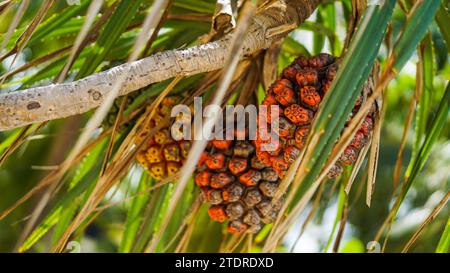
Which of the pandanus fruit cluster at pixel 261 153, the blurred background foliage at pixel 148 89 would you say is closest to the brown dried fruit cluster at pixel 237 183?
the pandanus fruit cluster at pixel 261 153

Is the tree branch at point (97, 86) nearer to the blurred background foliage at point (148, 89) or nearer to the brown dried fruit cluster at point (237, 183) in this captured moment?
the blurred background foliage at point (148, 89)

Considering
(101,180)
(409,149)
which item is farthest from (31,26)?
(409,149)

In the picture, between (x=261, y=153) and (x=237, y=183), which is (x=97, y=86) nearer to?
(x=261, y=153)

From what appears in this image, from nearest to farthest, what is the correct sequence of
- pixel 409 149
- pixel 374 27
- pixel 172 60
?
pixel 374 27 < pixel 172 60 < pixel 409 149

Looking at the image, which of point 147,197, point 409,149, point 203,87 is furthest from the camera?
point 409,149

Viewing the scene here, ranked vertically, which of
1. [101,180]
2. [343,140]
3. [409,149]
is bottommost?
[409,149]

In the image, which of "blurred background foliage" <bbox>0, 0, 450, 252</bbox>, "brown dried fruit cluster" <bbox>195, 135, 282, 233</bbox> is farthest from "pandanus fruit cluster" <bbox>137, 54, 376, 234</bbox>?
"blurred background foliage" <bbox>0, 0, 450, 252</bbox>

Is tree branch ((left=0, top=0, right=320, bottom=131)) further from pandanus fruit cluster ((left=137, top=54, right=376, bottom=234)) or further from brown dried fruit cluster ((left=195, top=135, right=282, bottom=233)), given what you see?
brown dried fruit cluster ((left=195, top=135, right=282, bottom=233))
